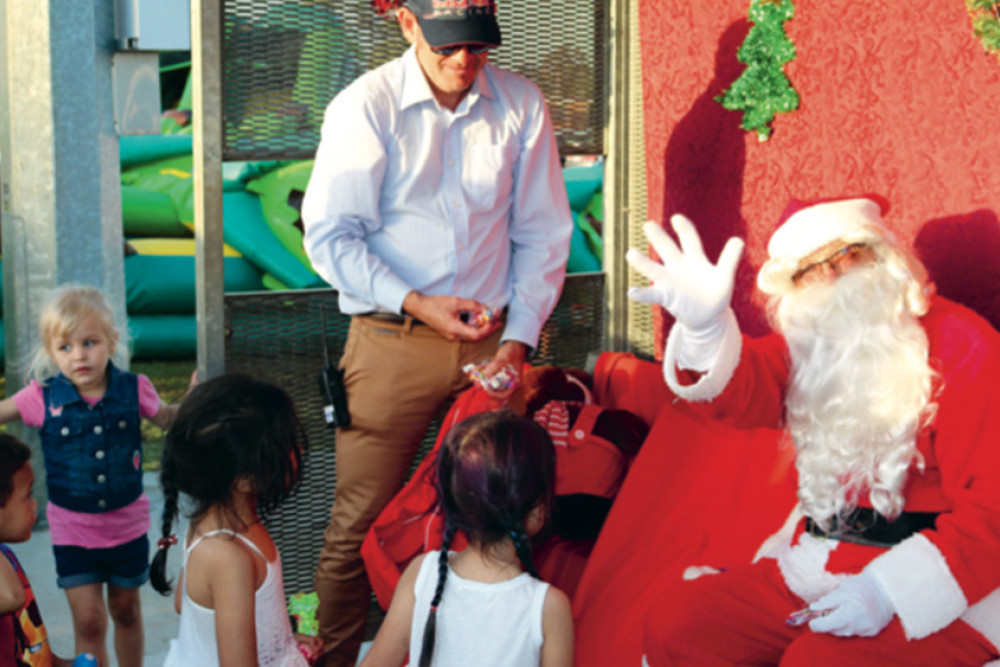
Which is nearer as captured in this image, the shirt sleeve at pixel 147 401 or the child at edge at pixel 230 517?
the child at edge at pixel 230 517

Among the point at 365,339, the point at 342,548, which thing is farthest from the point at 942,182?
the point at 342,548

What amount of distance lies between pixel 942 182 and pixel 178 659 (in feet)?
7.01

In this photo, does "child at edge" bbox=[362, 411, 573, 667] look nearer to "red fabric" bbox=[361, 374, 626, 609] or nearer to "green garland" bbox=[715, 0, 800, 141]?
"red fabric" bbox=[361, 374, 626, 609]

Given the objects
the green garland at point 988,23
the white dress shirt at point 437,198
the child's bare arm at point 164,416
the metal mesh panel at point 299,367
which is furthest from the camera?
the metal mesh panel at point 299,367

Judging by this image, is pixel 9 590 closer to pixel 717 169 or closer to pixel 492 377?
pixel 492 377

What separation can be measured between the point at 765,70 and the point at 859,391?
1.29 m

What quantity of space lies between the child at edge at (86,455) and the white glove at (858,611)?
6.46 ft

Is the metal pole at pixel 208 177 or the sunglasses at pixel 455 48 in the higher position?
the sunglasses at pixel 455 48

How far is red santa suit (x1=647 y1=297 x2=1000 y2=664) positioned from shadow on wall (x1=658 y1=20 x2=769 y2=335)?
3.34ft

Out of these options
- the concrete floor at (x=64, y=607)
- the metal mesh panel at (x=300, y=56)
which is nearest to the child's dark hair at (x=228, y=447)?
the metal mesh panel at (x=300, y=56)

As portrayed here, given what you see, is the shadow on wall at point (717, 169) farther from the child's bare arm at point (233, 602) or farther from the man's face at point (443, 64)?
the child's bare arm at point (233, 602)

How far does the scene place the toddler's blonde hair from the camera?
324 centimetres

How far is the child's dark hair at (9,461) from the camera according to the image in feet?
8.39

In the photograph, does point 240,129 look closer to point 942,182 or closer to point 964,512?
point 942,182
